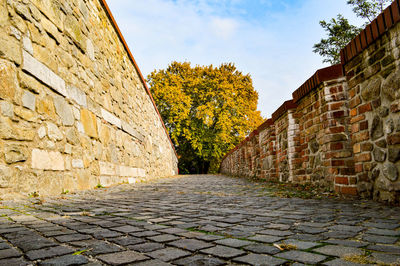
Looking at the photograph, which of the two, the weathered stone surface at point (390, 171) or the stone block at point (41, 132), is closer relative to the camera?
the weathered stone surface at point (390, 171)

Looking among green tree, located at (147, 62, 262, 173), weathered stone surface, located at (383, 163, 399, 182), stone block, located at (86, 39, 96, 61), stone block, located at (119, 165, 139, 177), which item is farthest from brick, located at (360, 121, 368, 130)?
green tree, located at (147, 62, 262, 173)

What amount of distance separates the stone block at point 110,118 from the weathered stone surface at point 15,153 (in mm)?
2758

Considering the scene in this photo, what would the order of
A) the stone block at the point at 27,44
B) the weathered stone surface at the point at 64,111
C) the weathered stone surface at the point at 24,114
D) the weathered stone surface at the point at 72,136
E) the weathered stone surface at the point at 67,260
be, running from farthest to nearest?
the weathered stone surface at the point at 72,136 < the weathered stone surface at the point at 64,111 < the stone block at the point at 27,44 < the weathered stone surface at the point at 24,114 < the weathered stone surface at the point at 67,260

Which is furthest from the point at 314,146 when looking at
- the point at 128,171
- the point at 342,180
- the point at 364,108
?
the point at 128,171

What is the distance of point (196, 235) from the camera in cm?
199

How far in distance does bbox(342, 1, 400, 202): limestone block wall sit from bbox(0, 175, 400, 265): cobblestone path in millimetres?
416

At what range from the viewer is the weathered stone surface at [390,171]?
3010 mm

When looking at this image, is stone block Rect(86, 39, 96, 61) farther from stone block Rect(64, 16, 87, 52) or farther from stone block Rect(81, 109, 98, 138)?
stone block Rect(81, 109, 98, 138)

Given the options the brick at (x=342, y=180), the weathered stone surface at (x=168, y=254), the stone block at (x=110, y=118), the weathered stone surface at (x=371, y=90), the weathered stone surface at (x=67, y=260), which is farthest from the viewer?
the stone block at (x=110, y=118)

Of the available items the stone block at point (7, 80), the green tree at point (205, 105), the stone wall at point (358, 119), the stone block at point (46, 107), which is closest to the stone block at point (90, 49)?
the stone block at point (46, 107)

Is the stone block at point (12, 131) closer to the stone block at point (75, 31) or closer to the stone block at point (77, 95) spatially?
the stone block at point (77, 95)

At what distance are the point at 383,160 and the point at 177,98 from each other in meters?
18.4

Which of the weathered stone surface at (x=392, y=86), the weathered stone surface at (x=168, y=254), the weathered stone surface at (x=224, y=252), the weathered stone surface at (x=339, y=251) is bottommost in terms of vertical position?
the weathered stone surface at (x=339, y=251)

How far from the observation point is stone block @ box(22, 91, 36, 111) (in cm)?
355
